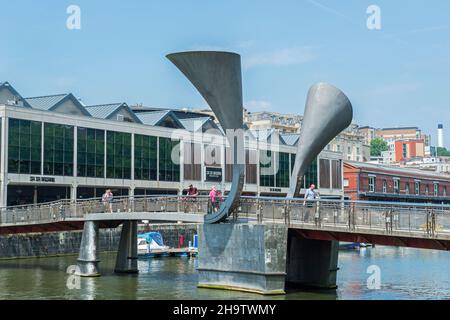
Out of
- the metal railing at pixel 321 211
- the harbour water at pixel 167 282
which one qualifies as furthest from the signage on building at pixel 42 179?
the metal railing at pixel 321 211

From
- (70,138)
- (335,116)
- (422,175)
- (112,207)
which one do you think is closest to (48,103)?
(70,138)

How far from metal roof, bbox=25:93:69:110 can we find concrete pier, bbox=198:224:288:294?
123 feet

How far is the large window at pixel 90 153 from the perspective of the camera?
219ft

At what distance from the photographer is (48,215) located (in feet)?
149

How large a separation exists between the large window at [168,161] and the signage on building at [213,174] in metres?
4.29

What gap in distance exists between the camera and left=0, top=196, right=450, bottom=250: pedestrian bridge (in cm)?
2844

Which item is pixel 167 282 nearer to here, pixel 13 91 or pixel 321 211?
pixel 321 211

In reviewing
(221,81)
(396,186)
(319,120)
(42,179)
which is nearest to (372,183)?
(396,186)

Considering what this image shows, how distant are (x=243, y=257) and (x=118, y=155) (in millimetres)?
39993

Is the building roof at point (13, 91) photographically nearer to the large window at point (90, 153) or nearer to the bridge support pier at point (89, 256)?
the large window at point (90, 153)

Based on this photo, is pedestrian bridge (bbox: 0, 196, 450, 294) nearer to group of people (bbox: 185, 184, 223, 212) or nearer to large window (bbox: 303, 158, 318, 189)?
group of people (bbox: 185, 184, 223, 212)

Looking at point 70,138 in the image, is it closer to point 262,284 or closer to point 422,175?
point 262,284

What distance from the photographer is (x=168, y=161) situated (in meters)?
76.1
